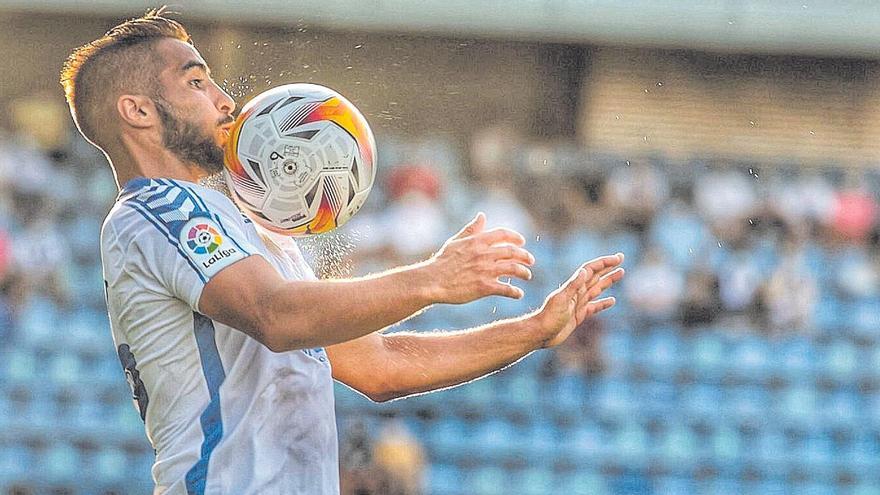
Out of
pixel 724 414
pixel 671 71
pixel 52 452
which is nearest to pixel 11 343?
pixel 52 452

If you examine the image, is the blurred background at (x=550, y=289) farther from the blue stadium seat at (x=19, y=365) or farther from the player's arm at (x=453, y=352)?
the player's arm at (x=453, y=352)

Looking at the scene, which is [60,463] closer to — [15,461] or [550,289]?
[15,461]

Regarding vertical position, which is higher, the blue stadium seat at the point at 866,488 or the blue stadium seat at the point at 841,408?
the blue stadium seat at the point at 841,408

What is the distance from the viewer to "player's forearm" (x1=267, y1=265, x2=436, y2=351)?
3.41 m

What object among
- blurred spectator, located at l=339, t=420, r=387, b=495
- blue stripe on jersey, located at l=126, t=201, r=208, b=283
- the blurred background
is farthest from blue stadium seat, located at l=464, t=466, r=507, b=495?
blue stripe on jersey, located at l=126, t=201, r=208, b=283

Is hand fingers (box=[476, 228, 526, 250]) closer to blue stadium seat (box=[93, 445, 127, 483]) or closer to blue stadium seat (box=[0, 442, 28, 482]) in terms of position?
blue stadium seat (box=[93, 445, 127, 483])

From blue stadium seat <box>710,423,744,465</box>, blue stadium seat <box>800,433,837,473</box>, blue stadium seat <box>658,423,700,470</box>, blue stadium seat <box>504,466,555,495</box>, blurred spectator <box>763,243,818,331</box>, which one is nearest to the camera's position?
blue stadium seat <box>504,466,555,495</box>

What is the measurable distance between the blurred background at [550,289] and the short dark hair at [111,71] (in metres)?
6.19

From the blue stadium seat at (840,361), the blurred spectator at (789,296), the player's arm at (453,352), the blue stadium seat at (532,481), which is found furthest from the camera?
the blue stadium seat at (840,361)

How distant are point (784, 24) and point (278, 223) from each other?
11159mm

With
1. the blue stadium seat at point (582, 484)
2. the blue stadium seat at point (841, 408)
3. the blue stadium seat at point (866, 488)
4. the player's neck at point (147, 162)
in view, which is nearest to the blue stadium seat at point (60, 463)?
the blue stadium seat at point (582, 484)

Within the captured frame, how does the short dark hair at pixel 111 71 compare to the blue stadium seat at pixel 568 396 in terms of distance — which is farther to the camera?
the blue stadium seat at pixel 568 396

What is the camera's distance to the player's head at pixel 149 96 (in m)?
3.95

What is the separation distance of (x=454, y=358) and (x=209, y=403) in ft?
2.92
